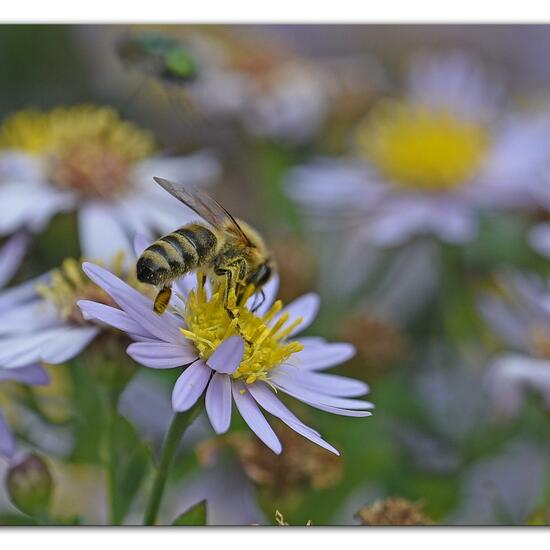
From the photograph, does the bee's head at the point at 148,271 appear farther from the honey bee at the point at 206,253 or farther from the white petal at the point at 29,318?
the white petal at the point at 29,318

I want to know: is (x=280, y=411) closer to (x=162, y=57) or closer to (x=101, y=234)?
(x=101, y=234)

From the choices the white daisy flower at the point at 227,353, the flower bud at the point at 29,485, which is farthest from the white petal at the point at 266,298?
the flower bud at the point at 29,485

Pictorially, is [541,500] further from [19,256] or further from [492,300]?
[19,256]

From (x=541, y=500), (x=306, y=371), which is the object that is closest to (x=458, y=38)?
(x=541, y=500)

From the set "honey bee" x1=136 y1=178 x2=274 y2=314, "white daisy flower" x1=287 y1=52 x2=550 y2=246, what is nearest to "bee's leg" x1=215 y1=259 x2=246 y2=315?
"honey bee" x1=136 y1=178 x2=274 y2=314

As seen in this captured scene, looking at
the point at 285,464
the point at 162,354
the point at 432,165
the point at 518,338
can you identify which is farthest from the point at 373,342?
the point at 162,354
